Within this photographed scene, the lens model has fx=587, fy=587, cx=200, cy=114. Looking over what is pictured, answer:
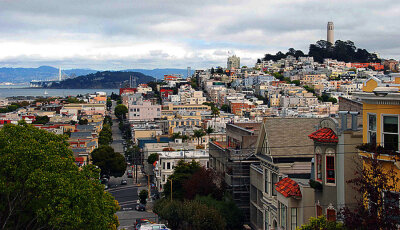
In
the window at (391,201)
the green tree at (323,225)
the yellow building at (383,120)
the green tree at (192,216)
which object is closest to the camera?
the window at (391,201)

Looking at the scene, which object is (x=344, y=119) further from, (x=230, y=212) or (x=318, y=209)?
(x=230, y=212)

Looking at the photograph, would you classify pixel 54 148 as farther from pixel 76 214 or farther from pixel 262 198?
pixel 262 198

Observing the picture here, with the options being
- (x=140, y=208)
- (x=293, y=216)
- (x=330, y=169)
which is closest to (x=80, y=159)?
(x=140, y=208)

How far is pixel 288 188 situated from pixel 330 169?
8.83 ft

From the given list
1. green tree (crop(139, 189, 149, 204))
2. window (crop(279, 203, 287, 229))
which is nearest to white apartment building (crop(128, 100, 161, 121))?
green tree (crop(139, 189, 149, 204))

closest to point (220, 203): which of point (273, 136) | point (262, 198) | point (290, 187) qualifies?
point (262, 198)

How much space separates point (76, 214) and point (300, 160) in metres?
9.72

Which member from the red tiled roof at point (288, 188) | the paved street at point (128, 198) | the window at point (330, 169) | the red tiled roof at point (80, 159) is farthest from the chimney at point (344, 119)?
the red tiled roof at point (80, 159)

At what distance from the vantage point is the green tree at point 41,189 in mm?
18672

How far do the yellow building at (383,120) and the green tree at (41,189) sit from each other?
9.34m

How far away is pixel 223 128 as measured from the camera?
9312 cm

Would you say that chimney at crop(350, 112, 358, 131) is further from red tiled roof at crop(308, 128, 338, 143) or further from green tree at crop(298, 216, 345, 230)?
green tree at crop(298, 216, 345, 230)

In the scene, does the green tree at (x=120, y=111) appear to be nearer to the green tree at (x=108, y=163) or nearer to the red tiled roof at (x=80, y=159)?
the green tree at (x=108, y=163)

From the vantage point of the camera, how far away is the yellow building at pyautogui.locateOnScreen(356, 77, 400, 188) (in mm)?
14023
